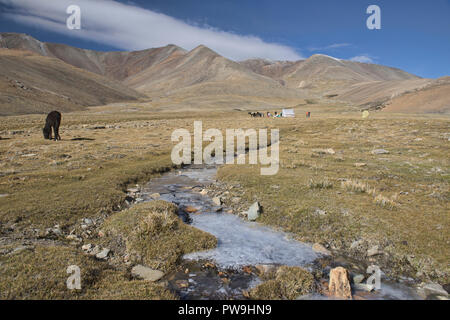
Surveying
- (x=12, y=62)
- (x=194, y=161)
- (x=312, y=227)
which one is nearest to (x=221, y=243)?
(x=312, y=227)

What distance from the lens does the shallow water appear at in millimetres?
6883

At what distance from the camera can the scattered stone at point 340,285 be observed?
21.9 ft

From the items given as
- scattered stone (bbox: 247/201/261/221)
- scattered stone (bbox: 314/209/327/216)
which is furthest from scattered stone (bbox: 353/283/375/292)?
scattered stone (bbox: 247/201/261/221)

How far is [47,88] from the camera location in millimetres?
111938

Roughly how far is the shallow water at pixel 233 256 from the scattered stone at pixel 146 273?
0.41 m

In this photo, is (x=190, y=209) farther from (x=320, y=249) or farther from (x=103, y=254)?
(x=320, y=249)

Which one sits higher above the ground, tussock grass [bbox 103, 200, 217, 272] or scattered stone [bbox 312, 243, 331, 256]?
tussock grass [bbox 103, 200, 217, 272]

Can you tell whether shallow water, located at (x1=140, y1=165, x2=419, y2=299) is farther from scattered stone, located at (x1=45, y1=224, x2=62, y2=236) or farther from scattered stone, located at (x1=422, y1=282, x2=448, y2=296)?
scattered stone, located at (x1=45, y1=224, x2=62, y2=236)

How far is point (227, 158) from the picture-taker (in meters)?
24.4

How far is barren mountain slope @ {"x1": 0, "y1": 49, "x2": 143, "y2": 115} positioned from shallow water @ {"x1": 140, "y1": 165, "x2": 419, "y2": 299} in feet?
258

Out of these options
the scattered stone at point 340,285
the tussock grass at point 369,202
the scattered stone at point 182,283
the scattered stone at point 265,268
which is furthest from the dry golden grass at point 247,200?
the scattered stone at point 340,285

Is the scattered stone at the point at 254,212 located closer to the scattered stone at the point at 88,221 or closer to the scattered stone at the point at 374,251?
the scattered stone at the point at 374,251

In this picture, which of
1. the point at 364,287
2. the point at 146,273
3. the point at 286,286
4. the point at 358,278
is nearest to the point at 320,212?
the point at 358,278

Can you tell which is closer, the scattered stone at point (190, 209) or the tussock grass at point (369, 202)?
the tussock grass at point (369, 202)
